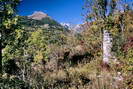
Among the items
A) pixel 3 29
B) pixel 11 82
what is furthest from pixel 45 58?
pixel 11 82

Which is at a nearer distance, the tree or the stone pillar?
the tree

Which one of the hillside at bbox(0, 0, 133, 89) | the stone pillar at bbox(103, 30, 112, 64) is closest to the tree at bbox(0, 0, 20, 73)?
the hillside at bbox(0, 0, 133, 89)

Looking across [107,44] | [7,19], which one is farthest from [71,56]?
[7,19]

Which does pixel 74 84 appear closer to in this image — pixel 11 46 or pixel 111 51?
pixel 11 46

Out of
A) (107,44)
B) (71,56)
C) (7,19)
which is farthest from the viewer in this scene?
(71,56)

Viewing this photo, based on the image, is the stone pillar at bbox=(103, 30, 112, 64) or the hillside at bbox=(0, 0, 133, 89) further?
the stone pillar at bbox=(103, 30, 112, 64)

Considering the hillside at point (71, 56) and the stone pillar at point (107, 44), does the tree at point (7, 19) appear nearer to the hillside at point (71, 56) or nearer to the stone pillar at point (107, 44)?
the hillside at point (71, 56)

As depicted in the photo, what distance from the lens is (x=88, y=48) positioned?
2048cm

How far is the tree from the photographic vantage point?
9.05m

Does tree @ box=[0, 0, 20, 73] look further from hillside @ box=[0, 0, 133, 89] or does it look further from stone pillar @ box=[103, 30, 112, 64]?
stone pillar @ box=[103, 30, 112, 64]

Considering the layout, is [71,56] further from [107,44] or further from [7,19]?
[7,19]

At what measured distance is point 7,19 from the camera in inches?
358

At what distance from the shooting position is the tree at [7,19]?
9.05 meters

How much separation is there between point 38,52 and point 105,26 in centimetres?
560
